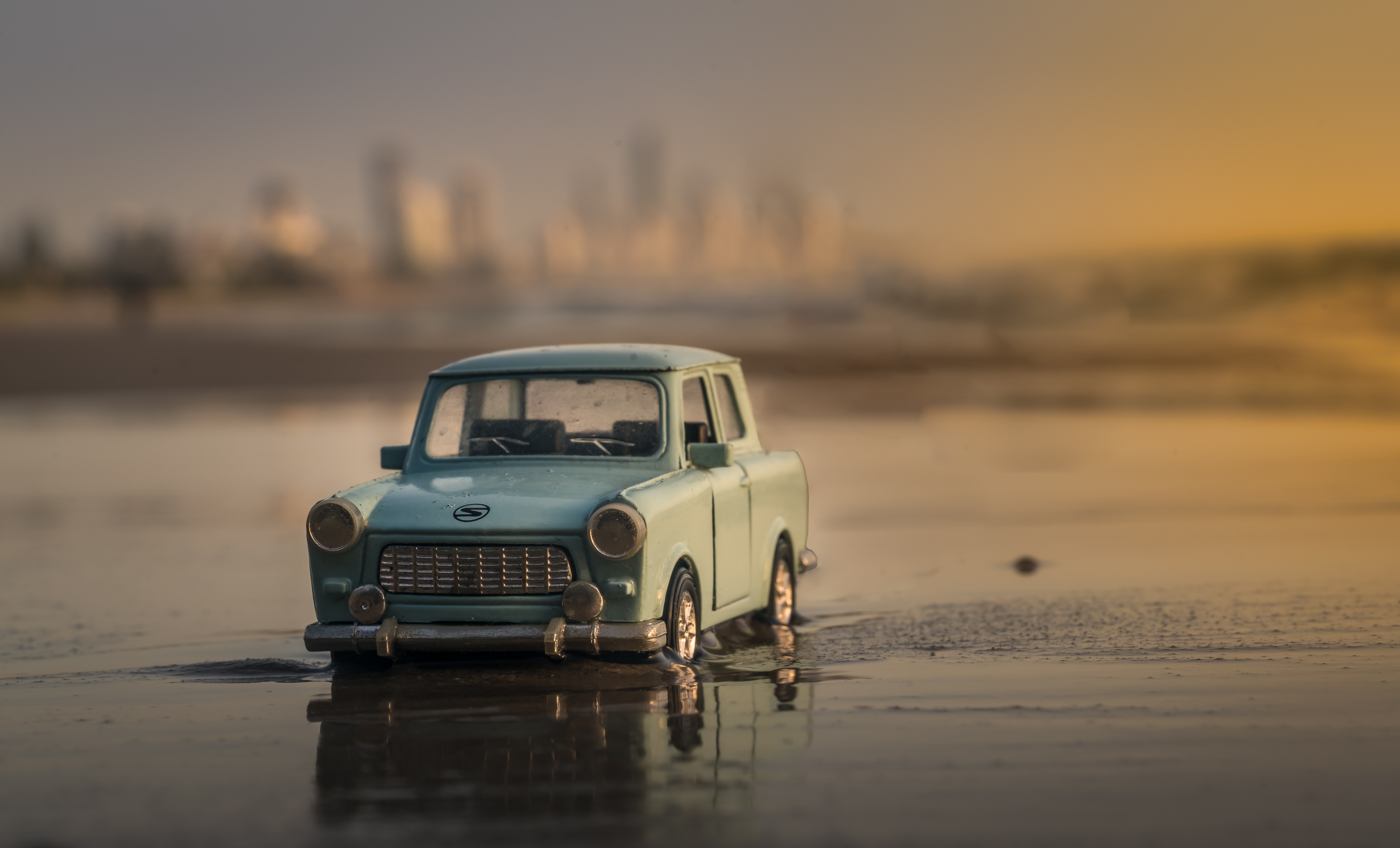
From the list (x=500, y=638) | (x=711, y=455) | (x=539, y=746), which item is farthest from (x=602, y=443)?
(x=539, y=746)

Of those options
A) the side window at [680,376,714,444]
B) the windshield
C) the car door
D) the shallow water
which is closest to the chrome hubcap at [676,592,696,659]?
the shallow water

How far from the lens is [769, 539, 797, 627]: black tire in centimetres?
1070

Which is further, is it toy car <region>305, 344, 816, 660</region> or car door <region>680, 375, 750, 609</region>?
car door <region>680, 375, 750, 609</region>

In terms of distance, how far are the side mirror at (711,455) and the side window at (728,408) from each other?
30.1 inches

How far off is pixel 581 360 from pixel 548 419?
376mm

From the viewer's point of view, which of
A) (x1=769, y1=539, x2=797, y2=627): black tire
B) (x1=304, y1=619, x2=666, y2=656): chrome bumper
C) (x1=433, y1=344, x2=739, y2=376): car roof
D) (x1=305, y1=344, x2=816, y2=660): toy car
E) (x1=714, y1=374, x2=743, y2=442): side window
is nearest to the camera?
(x1=304, y1=619, x2=666, y2=656): chrome bumper

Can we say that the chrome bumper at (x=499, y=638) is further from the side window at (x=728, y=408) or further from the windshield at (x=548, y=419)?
the side window at (x=728, y=408)

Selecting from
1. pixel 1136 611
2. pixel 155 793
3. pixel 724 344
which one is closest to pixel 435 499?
pixel 155 793

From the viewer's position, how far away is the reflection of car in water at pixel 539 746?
6102 millimetres

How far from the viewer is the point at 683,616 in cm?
902

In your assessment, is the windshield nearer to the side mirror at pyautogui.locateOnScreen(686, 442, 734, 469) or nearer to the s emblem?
the side mirror at pyautogui.locateOnScreen(686, 442, 734, 469)

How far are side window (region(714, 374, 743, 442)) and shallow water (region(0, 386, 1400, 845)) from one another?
1.19m

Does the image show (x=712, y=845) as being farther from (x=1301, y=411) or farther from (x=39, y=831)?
(x=1301, y=411)

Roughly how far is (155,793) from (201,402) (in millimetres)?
33523
